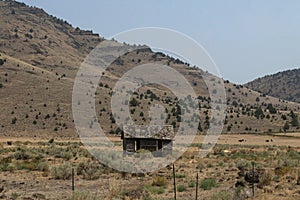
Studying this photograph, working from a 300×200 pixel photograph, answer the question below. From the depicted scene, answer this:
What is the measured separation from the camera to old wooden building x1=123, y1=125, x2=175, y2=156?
1761 inches

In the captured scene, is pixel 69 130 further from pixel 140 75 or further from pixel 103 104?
pixel 140 75

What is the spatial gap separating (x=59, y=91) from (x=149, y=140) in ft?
191

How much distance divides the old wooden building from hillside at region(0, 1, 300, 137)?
38.4m

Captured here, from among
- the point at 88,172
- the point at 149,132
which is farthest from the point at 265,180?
the point at 149,132

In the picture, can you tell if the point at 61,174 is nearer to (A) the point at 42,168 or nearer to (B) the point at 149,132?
(A) the point at 42,168

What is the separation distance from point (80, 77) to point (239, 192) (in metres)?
104

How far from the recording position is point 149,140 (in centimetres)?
4525

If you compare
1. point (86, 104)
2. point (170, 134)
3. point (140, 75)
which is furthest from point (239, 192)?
point (140, 75)

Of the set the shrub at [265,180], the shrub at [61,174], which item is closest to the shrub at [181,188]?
the shrub at [265,180]

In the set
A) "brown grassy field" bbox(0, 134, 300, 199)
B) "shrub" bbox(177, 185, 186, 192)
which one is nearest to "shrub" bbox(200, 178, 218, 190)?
"brown grassy field" bbox(0, 134, 300, 199)

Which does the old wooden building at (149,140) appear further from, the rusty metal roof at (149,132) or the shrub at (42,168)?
the shrub at (42,168)

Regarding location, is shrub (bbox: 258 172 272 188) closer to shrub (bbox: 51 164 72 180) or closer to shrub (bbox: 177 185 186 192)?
shrub (bbox: 177 185 186 192)

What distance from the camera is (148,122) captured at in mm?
89812

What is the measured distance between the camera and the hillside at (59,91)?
285 ft
